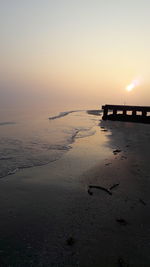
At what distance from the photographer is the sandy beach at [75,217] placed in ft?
9.39

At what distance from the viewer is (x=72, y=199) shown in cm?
471

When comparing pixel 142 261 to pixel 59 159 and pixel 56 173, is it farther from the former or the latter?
pixel 59 159

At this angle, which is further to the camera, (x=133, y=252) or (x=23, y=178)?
(x=23, y=178)

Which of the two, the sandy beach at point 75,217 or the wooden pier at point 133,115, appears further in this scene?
the wooden pier at point 133,115

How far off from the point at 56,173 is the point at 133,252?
4.07 meters

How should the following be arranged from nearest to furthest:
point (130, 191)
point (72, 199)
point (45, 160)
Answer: point (72, 199) → point (130, 191) → point (45, 160)

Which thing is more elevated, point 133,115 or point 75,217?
point 133,115

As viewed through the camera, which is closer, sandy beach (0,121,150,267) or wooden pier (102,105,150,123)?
sandy beach (0,121,150,267)

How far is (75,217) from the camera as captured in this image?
12.8 feet

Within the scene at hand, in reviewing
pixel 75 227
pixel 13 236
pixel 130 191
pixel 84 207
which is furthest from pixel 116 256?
pixel 130 191

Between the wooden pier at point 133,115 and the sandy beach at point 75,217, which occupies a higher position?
the wooden pier at point 133,115

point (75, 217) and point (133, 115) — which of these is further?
point (133, 115)

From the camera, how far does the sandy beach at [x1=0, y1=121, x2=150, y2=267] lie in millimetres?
2863

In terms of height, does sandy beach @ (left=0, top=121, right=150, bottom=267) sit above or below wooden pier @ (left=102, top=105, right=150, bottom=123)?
below
